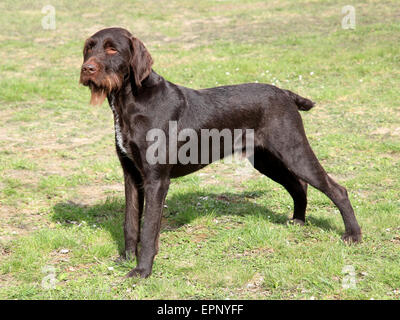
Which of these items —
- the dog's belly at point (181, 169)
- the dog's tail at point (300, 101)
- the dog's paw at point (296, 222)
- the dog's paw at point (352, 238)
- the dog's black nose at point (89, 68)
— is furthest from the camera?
the dog's paw at point (296, 222)

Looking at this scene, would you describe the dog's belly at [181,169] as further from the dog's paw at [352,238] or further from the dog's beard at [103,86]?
the dog's paw at [352,238]

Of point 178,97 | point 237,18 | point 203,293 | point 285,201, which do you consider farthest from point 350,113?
point 237,18

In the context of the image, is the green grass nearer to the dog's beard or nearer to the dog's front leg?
the dog's front leg

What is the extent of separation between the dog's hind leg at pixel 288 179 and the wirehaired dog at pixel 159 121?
12mm

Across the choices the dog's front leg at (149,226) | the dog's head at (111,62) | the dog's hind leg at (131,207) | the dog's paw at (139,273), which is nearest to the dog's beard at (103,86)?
the dog's head at (111,62)

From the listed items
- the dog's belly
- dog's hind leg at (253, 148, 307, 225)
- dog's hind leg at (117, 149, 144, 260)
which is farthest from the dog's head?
dog's hind leg at (253, 148, 307, 225)

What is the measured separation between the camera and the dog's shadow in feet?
19.0

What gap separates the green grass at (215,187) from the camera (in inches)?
180

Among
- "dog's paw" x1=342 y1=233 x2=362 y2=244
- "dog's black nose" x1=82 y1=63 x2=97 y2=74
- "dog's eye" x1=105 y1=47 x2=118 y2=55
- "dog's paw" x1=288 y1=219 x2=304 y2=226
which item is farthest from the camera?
"dog's paw" x1=288 y1=219 x2=304 y2=226

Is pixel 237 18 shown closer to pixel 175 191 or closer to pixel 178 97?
pixel 175 191

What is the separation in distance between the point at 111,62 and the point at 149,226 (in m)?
1.49

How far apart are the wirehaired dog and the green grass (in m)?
0.42

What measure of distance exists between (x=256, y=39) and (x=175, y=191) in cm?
979

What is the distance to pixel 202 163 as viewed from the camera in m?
5.18
